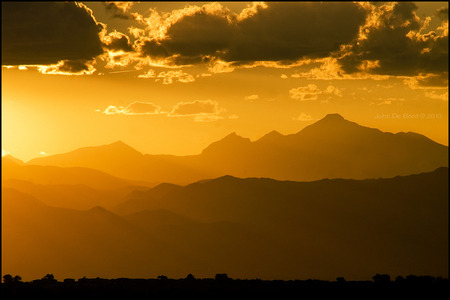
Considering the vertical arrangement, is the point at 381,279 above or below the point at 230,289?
above

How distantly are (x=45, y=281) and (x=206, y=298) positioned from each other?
27756mm

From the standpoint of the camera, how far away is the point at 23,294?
6812cm

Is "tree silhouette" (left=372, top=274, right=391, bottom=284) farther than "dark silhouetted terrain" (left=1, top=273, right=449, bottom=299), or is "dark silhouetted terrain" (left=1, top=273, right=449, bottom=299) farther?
"tree silhouette" (left=372, top=274, right=391, bottom=284)

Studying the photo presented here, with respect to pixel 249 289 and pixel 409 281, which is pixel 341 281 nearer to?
pixel 409 281

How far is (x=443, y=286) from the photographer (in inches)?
2682

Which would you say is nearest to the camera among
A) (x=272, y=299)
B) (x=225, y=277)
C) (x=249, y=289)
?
(x=272, y=299)

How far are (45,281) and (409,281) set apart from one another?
4585 centimetres

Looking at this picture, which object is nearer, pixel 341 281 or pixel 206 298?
pixel 206 298

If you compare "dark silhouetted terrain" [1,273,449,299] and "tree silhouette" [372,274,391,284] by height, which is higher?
"tree silhouette" [372,274,391,284]

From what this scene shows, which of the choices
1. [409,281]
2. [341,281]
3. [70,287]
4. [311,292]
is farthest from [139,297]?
[409,281]

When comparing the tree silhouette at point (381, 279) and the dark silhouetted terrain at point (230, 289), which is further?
the tree silhouette at point (381, 279)

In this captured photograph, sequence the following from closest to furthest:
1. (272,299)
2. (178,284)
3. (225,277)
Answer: (272,299)
(178,284)
(225,277)

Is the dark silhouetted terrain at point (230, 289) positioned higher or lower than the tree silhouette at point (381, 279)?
lower

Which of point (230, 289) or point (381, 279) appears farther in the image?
point (381, 279)
